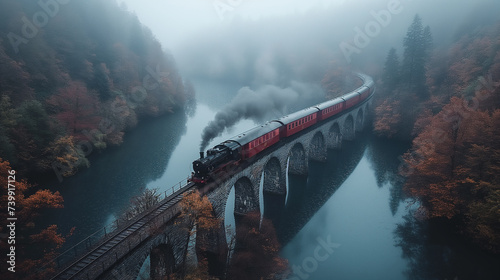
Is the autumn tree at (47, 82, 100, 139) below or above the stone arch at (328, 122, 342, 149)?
above

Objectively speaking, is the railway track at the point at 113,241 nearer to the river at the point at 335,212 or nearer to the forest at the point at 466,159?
the river at the point at 335,212

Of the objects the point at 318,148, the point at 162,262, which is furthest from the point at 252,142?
the point at 318,148

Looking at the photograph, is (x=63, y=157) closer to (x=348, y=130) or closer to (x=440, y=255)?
(x=440, y=255)

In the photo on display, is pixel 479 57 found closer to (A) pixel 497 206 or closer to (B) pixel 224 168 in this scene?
(A) pixel 497 206

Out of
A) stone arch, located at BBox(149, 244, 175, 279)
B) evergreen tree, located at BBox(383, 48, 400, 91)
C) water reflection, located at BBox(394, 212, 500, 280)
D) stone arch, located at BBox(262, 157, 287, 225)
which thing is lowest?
water reflection, located at BBox(394, 212, 500, 280)

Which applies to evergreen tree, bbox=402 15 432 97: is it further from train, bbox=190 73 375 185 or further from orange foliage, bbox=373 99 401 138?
train, bbox=190 73 375 185

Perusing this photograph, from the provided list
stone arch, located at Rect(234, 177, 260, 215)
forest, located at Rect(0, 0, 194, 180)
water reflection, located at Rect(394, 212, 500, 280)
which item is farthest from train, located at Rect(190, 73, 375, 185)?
forest, located at Rect(0, 0, 194, 180)

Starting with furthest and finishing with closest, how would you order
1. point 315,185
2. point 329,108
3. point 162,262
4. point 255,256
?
point 329,108, point 315,185, point 255,256, point 162,262
